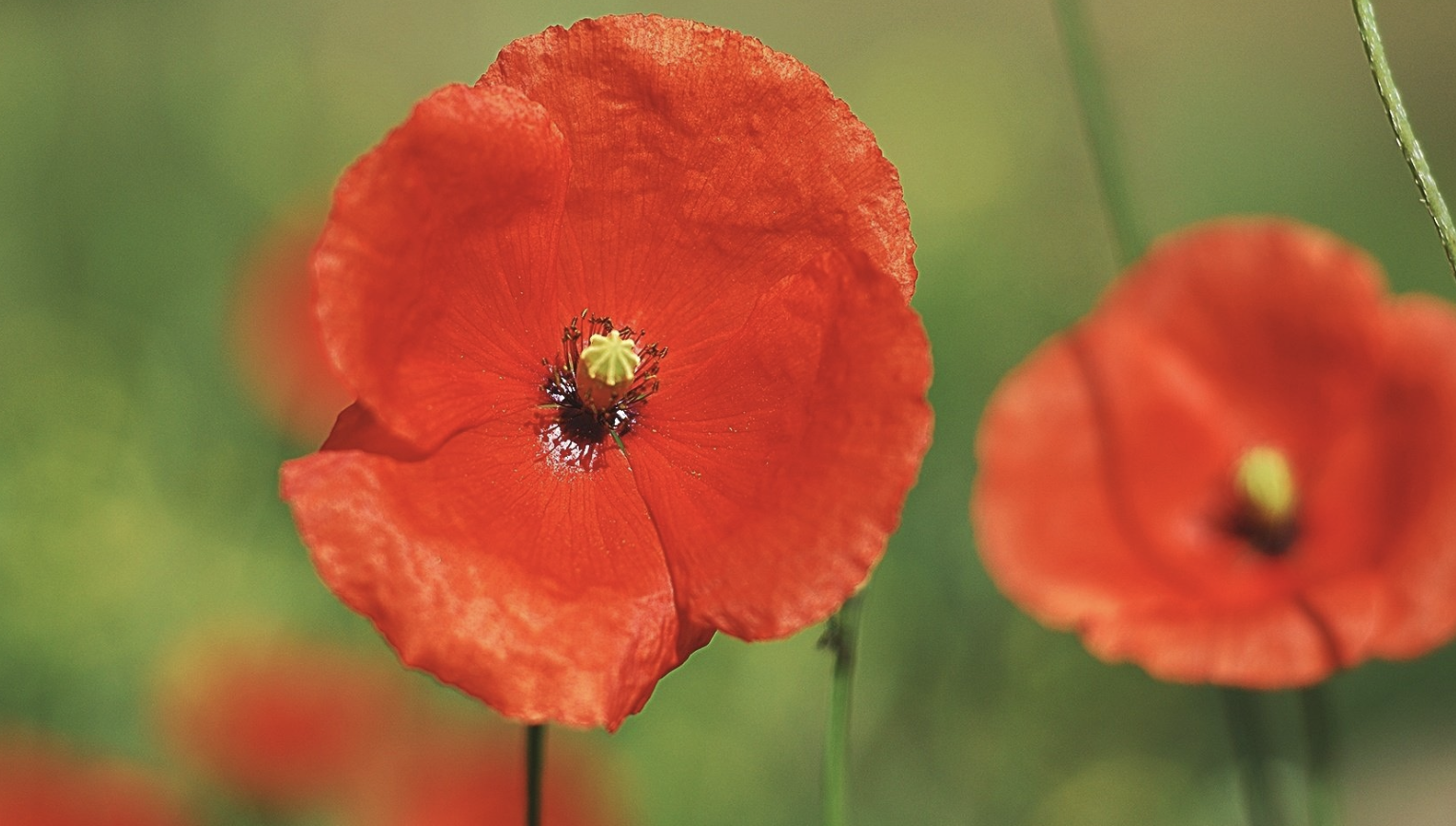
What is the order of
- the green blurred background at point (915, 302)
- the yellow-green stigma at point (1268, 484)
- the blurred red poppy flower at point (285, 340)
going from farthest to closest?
the blurred red poppy flower at point (285, 340), the green blurred background at point (915, 302), the yellow-green stigma at point (1268, 484)

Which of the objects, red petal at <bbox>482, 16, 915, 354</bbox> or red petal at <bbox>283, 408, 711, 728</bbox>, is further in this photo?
red petal at <bbox>482, 16, 915, 354</bbox>

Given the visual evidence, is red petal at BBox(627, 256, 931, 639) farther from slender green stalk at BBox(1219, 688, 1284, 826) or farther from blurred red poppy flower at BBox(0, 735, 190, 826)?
blurred red poppy flower at BBox(0, 735, 190, 826)

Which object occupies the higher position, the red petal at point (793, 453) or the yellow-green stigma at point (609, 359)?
the yellow-green stigma at point (609, 359)

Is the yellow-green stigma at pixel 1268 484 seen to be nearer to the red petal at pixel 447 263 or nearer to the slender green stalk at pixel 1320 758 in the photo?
the slender green stalk at pixel 1320 758

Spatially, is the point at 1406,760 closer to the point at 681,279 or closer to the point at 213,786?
the point at 213,786

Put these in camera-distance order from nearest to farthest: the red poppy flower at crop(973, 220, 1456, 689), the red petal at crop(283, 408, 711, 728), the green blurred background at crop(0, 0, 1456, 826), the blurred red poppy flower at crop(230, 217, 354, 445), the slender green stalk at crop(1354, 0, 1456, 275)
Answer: the slender green stalk at crop(1354, 0, 1456, 275)
the red petal at crop(283, 408, 711, 728)
the red poppy flower at crop(973, 220, 1456, 689)
the green blurred background at crop(0, 0, 1456, 826)
the blurred red poppy flower at crop(230, 217, 354, 445)

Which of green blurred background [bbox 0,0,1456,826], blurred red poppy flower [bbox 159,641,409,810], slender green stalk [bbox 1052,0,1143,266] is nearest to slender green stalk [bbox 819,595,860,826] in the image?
slender green stalk [bbox 1052,0,1143,266]

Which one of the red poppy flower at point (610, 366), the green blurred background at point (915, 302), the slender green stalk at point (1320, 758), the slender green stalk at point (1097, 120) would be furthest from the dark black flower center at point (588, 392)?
the green blurred background at point (915, 302)

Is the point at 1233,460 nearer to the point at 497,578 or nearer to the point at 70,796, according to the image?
the point at 497,578
